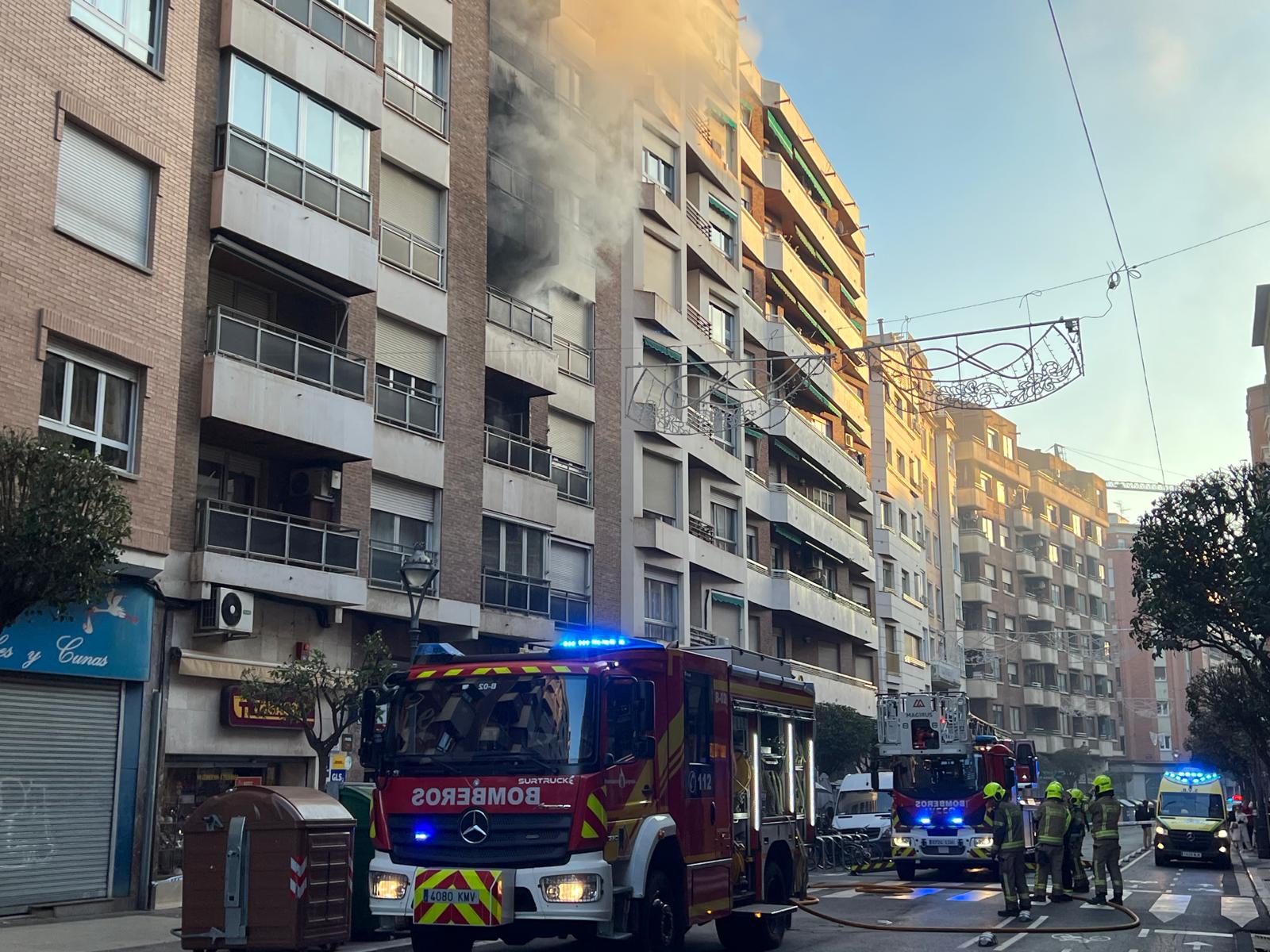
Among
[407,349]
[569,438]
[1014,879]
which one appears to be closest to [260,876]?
[1014,879]

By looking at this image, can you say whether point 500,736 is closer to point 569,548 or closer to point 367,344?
point 367,344

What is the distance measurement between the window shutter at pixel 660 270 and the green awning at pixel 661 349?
1325mm

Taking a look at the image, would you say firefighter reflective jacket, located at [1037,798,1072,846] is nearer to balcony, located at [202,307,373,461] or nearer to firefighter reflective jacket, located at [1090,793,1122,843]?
firefighter reflective jacket, located at [1090,793,1122,843]

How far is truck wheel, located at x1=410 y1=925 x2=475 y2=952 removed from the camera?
10852 mm

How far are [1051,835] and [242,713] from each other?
11.5 m

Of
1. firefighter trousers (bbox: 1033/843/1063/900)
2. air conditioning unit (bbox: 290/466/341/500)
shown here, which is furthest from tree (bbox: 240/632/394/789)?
firefighter trousers (bbox: 1033/843/1063/900)

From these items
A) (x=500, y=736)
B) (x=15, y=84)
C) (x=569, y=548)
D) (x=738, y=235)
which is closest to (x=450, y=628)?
(x=569, y=548)

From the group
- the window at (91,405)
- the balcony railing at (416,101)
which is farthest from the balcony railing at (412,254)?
the window at (91,405)

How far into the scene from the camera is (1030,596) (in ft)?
275

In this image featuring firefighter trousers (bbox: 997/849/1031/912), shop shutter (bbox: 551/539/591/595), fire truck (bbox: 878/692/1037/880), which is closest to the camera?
firefighter trousers (bbox: 997/849/1031/912)

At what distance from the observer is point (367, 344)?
76.6 feet

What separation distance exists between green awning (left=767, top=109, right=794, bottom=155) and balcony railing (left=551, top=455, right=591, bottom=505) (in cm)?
1947

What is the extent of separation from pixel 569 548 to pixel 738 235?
14.3m

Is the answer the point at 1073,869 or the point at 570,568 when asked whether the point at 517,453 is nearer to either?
the point at 570,568
